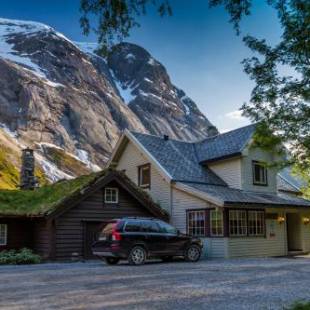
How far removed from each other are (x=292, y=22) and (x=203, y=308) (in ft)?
17.8

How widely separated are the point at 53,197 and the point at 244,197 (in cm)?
911

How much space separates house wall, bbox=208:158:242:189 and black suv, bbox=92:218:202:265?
6.95 m

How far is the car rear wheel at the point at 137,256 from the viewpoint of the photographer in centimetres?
1781

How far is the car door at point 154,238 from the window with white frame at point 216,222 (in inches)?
180

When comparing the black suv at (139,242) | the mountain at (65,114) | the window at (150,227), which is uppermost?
the mountain at (65,114)

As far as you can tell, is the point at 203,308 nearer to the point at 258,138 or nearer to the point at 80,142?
the point at 258,138

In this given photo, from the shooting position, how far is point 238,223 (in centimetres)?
2309

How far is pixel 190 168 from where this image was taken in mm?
26844

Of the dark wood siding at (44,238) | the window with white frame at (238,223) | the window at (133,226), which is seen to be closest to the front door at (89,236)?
the dark wood siding at (44,238)

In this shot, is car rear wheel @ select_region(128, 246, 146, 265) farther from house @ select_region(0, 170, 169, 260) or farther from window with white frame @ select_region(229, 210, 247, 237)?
window with white frame @ select_region(229, 210, 247, 237)

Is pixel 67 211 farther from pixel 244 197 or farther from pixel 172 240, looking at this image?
pixel 244 197

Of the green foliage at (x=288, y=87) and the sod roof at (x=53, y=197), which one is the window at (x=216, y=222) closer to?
the sod roof at (x=53, y=197)

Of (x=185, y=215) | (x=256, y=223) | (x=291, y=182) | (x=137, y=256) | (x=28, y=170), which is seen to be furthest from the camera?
(x=28, y=170)

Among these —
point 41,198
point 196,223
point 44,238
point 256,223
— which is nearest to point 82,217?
point 44,238
